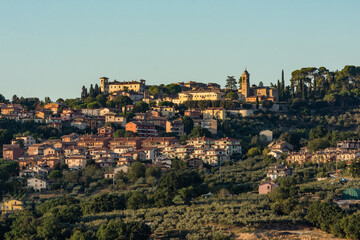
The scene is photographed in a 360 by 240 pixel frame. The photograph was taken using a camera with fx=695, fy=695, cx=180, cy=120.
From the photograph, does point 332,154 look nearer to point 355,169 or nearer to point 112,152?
point 355,169

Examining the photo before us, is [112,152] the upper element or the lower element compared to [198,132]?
lower

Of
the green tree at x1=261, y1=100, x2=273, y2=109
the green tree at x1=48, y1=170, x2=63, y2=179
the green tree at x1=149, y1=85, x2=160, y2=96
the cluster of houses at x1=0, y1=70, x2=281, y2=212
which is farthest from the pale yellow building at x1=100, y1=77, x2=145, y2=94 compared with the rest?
the green tree at x1=48, y1=170, x2=63, y2=179

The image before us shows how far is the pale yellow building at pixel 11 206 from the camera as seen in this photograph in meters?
53.4

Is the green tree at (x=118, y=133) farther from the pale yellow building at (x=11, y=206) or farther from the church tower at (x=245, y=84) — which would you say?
the pale yellow building at (x=11, y=206)

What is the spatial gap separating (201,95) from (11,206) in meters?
45.8

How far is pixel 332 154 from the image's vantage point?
6256 cm

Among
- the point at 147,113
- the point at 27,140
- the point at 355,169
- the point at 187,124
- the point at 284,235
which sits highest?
the point at 147,113

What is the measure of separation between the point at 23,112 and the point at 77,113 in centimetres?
681

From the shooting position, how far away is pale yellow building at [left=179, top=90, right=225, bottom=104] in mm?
94438

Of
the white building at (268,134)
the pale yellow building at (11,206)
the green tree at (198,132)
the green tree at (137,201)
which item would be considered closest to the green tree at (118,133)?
the green tree at (198,132)

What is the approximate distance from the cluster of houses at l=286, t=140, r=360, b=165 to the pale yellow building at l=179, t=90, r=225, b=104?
2899cm

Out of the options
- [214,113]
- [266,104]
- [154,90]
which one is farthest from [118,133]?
[154,90]

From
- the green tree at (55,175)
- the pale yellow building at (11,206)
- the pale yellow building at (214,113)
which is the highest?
the pale yellow building at (214,113)

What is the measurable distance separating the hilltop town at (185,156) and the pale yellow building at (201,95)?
6.0 inches
